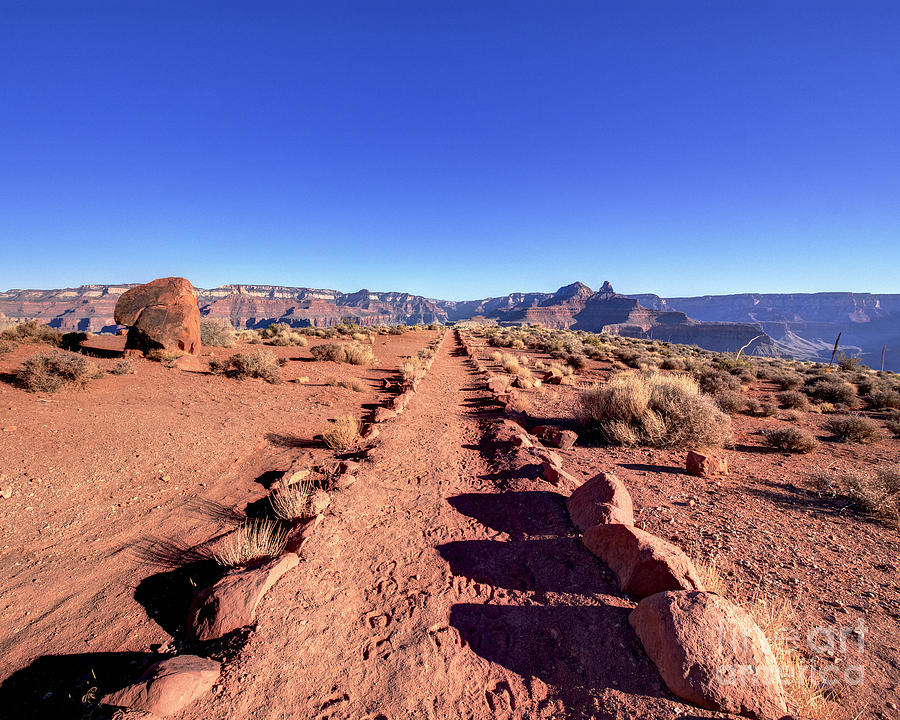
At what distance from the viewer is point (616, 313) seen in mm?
124500

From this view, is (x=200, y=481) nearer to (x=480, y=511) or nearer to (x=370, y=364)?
(x=480, y=511)

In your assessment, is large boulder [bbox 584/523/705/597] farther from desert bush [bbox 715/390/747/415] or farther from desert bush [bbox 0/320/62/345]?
desert bush [bbox 0/320/62/345]

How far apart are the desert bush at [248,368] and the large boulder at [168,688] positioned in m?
9.43

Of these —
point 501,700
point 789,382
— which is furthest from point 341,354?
point 789,382

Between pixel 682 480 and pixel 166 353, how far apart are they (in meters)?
15.0

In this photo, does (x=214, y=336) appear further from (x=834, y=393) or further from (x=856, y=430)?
(x=834, y=393)

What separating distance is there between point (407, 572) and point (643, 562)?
204 cm

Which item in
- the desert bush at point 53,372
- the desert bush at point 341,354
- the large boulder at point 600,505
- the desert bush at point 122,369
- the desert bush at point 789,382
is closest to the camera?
the large boulder at point 600,505

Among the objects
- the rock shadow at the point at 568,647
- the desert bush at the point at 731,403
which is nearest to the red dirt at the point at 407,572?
the rock shadow at the point at 568,647

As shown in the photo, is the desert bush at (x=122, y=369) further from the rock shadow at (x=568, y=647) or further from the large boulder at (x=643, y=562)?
the large boulder at (x=643, y=562)

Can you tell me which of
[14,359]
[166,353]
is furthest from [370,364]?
[14,359]

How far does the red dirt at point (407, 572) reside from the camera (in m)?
A: 2.20

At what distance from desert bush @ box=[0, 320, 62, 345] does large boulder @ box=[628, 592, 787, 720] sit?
19.9 metres

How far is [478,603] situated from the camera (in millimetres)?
2906
